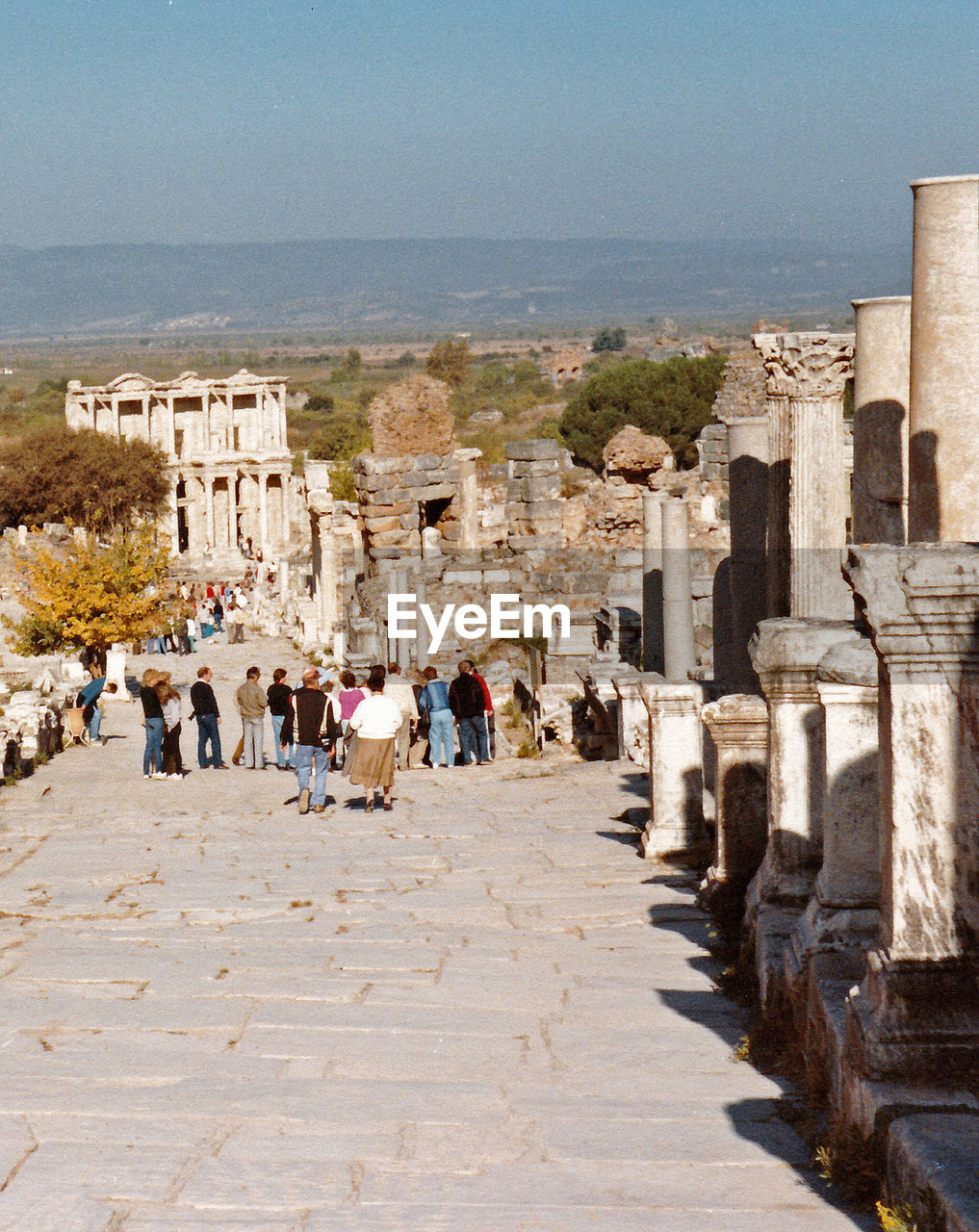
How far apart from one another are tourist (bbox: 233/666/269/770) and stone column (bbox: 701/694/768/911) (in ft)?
27.5

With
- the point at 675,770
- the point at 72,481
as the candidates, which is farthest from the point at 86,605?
the point at 72,481

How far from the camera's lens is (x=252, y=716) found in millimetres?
→ 15602

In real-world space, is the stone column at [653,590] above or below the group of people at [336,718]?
above

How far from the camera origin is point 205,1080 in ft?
16.7

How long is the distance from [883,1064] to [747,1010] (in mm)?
1772

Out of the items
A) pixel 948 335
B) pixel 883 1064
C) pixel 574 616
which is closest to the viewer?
pixel 883 1064

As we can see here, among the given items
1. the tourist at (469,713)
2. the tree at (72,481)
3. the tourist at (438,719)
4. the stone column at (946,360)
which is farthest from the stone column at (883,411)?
the tree at (72,481)

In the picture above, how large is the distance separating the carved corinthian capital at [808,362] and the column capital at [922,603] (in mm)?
6395

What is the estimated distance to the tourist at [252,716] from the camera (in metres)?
15.4

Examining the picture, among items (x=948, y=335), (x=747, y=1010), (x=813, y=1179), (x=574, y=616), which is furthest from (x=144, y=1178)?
(x=574, y=616)

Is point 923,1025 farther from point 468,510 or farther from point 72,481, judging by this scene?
point 72,481

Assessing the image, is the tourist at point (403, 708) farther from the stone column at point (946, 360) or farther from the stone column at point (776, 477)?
the stone column at point (946, 360)

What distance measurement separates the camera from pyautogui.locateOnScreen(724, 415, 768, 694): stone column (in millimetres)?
12453

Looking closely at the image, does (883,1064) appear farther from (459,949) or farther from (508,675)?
(508,675)
